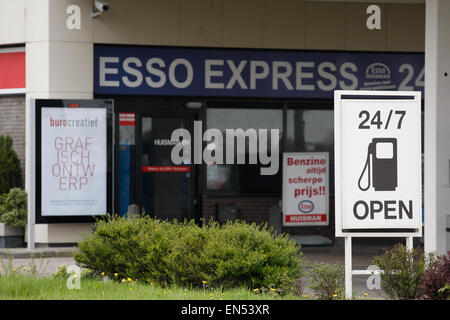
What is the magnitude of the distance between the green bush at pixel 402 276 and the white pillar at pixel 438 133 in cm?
189

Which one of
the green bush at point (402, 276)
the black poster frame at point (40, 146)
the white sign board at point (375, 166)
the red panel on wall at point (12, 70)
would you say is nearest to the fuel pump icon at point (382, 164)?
the white sign board at point (375, 166)

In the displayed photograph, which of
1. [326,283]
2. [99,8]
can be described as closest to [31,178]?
[99,8]

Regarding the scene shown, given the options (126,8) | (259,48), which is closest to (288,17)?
(259,48)

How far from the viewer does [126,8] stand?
14906 mm

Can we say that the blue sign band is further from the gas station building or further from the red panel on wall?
the red panel on wall

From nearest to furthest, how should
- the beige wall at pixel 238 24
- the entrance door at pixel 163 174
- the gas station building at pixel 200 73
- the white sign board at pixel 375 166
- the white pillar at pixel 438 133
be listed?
the white sign board at pixel 375 166, the white pillar at pixel 438 133, the gas station building at pixel 200 73, the beige wall at pixel 238 24, the entrance door at pixel 163 174

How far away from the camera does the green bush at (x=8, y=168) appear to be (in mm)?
14930

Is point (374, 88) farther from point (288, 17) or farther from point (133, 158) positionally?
point (133, 158)

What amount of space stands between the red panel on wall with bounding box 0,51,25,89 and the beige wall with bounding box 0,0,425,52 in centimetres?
32

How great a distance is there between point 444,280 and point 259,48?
28.8ft

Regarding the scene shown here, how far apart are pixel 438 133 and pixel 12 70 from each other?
9.25 metres

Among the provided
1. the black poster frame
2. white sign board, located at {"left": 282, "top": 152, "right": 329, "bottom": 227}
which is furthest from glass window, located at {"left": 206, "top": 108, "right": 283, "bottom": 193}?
the black poster frame

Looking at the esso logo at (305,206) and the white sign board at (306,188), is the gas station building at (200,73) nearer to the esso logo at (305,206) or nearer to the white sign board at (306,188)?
the white sign board at (306,188)
